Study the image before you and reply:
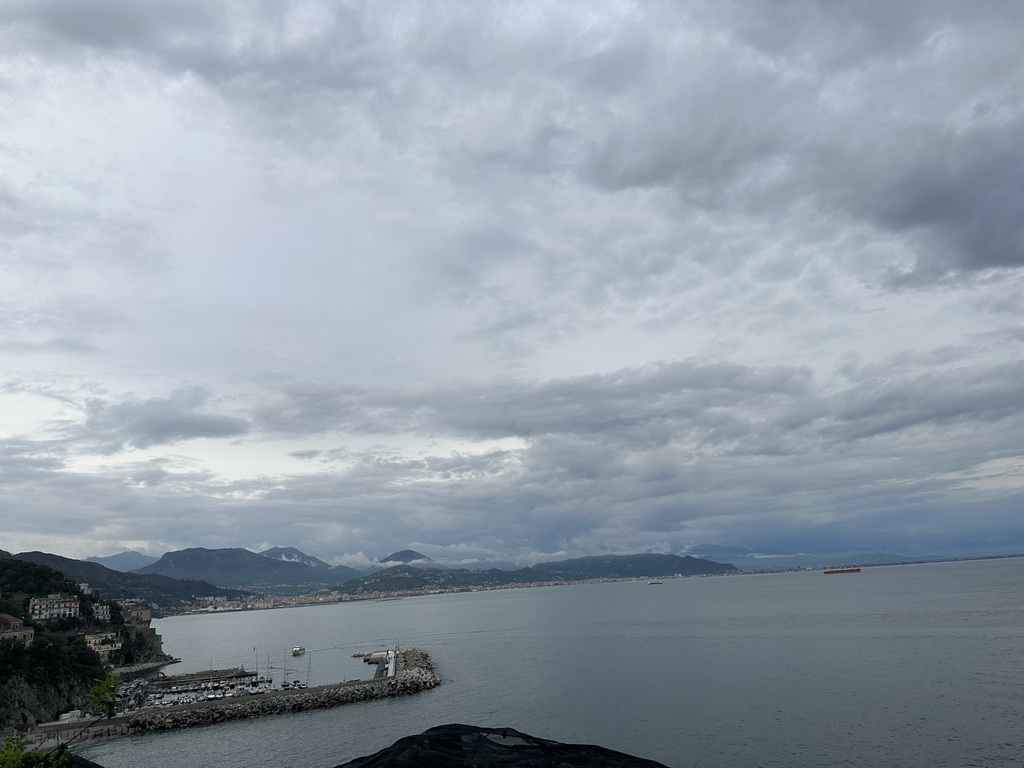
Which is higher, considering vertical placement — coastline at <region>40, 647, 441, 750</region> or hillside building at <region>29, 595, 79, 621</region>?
hillside building at <region>29, 595, 79, 621</region>

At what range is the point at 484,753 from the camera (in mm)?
21500

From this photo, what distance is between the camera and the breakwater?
56.2m

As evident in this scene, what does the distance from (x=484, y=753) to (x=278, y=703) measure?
46.9m

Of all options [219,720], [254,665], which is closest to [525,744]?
[219,720]

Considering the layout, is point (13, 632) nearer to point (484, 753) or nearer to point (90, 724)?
point (484, 753)

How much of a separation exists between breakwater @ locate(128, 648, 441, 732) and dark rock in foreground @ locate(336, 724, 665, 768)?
4238cm

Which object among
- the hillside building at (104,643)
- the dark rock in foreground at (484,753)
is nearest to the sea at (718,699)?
the hillside building at (104,643)

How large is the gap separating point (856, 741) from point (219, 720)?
49458 millimetres

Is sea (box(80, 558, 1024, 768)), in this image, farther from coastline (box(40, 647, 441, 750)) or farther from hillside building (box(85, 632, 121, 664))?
hillside building (box(85, 632, 121, 664))

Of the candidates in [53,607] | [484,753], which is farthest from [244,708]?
[53,607]

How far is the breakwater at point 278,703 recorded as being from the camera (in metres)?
56.2

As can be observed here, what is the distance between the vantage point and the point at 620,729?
44719 mm

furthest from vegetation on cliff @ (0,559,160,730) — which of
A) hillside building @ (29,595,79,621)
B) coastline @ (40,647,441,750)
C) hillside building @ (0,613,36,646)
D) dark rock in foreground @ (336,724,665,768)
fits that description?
dark rock in foreground @ (336,724,665,768)

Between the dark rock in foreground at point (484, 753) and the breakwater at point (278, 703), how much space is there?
139ft
